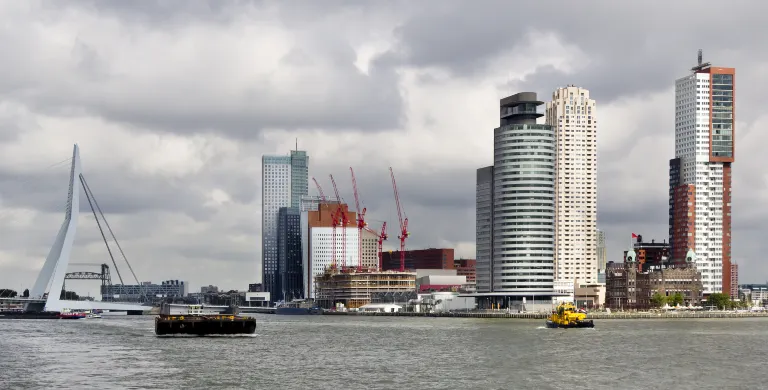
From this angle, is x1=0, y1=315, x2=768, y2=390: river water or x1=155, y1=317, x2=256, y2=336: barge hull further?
x1=155, y1=317, x2=256, y2=336: barge hull

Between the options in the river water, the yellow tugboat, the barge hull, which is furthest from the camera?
the yellow tugboat

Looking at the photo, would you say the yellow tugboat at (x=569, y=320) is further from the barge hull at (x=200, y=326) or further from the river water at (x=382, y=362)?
the barge hull at (x=200, y=326)

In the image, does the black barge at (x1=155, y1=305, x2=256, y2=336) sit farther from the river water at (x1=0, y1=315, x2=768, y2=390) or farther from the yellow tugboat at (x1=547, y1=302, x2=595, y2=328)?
the yellow tugboat at (x1=547, y1=302, x2=595, y2=328)

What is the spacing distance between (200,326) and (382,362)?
51.8 meters

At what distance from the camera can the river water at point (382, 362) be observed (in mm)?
79750

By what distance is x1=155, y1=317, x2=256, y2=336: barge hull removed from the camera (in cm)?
14475

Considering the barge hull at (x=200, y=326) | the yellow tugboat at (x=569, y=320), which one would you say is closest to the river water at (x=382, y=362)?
the barge hull at (x=200, y=326)

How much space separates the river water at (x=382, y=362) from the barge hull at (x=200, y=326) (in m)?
2.88

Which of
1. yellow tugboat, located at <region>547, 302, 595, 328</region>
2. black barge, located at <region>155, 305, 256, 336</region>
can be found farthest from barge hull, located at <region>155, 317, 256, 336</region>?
yellow tugboat, located at <region>547, 302, 595, 328</region>

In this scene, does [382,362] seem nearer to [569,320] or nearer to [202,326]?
[202,326]

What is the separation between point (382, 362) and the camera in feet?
323

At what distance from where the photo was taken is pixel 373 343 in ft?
434

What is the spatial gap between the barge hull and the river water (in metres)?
2.88

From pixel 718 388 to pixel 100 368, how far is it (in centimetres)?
4728
